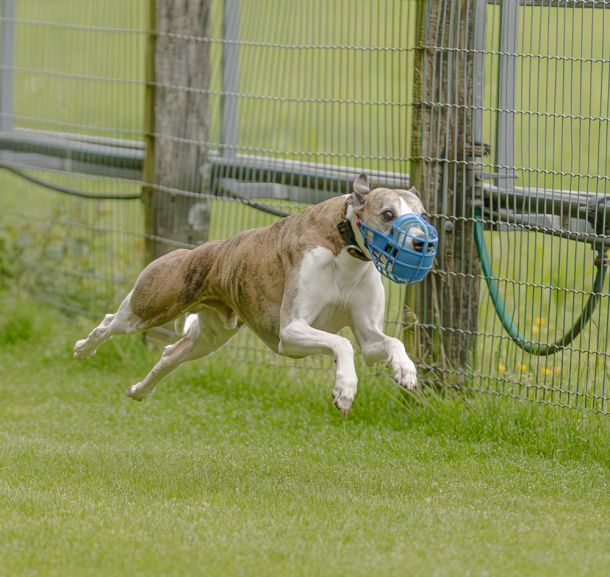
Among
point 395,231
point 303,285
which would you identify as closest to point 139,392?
point 303,285

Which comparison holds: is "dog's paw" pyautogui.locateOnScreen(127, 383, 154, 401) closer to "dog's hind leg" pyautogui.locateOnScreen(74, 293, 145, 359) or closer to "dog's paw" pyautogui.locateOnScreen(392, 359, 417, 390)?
"dog's hind leg" pyautogui.locateOnScreen(74, 293, 145, 359)

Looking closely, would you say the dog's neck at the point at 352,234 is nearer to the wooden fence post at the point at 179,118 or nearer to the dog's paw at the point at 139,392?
the dog's paw at the point at 139,392

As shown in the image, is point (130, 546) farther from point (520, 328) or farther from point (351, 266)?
point (520, 328)

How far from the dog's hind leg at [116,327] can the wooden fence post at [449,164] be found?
62.5 inches

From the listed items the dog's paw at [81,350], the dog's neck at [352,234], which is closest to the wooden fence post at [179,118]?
the dog's paw at [81,350]

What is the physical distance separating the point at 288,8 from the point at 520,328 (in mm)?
2669

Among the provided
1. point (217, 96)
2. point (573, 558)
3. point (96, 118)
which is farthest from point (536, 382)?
point (96, 118)

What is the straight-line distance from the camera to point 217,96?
8.55 m

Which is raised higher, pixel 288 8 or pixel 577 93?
pixel 288 8

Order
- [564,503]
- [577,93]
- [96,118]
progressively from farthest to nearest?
[96,118] → [577,93] → [564,503]

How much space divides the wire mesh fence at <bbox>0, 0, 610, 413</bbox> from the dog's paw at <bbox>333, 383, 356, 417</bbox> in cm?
158

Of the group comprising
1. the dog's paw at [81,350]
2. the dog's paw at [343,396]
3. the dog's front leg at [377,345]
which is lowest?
the dog's paw at [81,350]

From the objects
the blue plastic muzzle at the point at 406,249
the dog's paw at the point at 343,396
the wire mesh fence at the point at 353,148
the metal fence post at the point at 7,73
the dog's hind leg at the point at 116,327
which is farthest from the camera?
the metal fence post at the point at 7,73

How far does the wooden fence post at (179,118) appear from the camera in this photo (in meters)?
8.61
